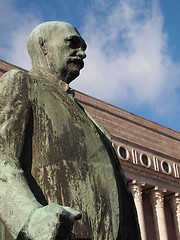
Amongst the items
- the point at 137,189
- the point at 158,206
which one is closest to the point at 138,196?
the point at 137,189

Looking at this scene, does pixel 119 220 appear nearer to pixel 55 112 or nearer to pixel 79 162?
pixel 79 162

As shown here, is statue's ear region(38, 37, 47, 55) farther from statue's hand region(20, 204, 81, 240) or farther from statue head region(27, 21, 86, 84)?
statue's hand region(20, 204, 81, 240)

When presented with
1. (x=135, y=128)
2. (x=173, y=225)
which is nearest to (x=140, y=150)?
(x=135, y=128)

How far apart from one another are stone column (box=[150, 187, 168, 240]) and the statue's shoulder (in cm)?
2831

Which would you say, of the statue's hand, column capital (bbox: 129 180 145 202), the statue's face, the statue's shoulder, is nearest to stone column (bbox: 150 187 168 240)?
column capital (bbox: 129 180 145 202)

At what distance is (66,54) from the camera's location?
2.21 m

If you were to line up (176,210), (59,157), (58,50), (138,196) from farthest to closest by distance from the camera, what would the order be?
(176,210)
(138,196)
(58,50)
(59,157)

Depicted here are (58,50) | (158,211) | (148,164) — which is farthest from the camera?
(158,211)

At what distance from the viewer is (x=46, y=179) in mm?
1930

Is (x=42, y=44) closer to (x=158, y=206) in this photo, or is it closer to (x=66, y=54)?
(x=66, y=54)

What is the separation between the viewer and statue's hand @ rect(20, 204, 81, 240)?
1.55 metres

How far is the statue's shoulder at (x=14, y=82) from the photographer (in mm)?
1988

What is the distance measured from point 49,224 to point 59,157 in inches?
17.0

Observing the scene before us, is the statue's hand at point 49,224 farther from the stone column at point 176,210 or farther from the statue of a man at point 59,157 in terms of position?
the stone column at point 176,210
